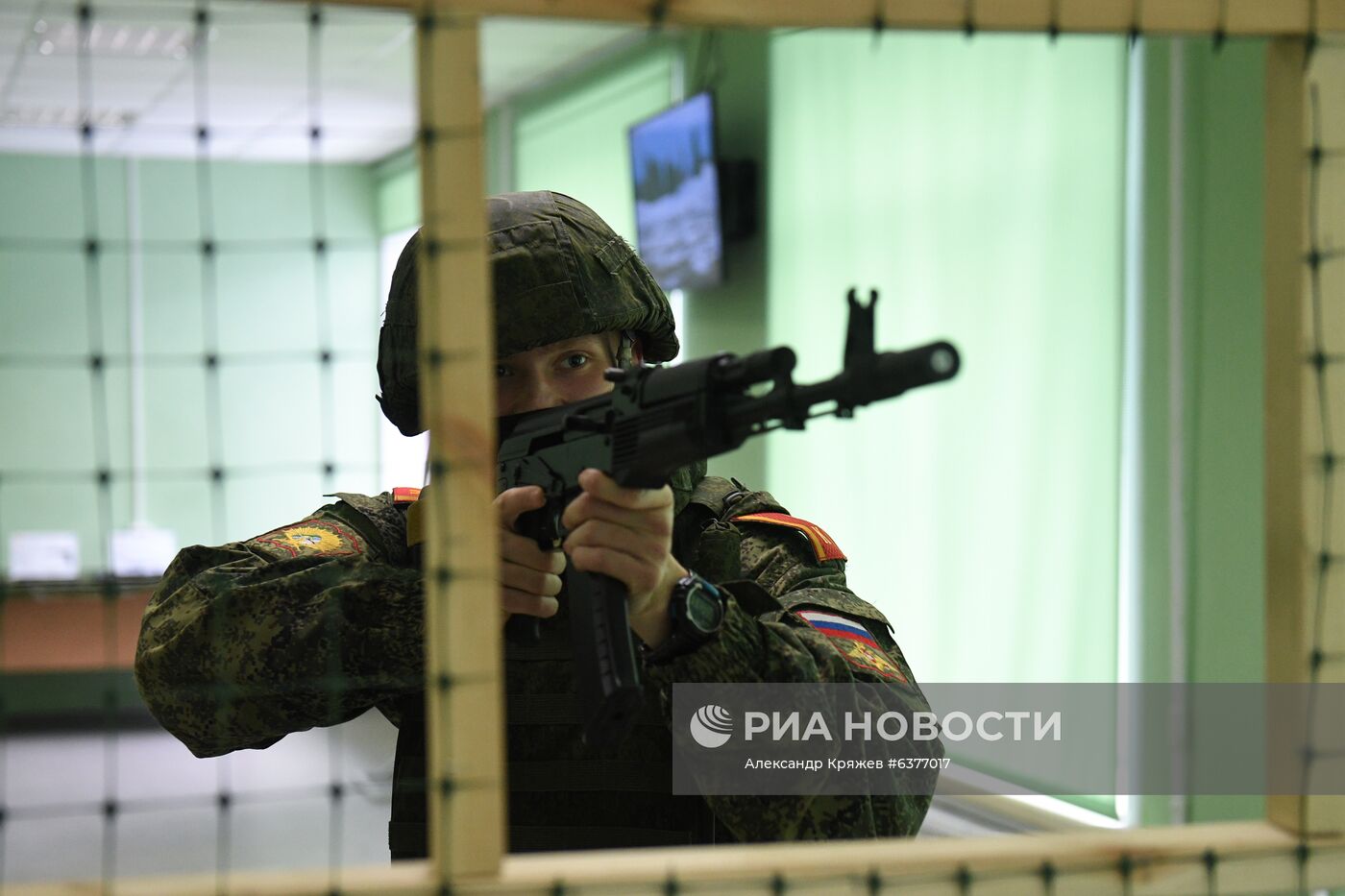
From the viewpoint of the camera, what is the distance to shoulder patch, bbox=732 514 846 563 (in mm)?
1266

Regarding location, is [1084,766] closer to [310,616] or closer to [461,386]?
[310,616]

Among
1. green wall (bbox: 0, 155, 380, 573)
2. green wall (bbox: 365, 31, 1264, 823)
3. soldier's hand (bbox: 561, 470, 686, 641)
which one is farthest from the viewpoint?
green wall (bbox: 0, 155, 380, 573)

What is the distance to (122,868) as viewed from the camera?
3436mm

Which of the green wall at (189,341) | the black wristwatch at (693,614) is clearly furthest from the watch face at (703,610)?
the green wall at (189,341)

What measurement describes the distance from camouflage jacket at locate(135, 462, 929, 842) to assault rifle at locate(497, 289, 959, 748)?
0.06m

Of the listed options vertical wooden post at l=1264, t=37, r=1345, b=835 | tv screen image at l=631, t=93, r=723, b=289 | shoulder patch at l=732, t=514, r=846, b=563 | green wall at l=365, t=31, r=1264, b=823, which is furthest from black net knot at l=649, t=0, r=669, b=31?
tv screen image at l=631, t=93, r=723, b=289

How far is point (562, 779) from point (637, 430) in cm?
42

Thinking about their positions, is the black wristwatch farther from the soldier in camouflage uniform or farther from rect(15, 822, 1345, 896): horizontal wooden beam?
rect(15, 822, 1345, 896): horizontal wooden beam

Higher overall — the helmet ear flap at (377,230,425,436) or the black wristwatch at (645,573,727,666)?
the helmet ear flap at (377,230,425,436)

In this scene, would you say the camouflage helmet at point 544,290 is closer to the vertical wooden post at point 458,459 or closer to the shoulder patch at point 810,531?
the shoulder patch at point 810,531

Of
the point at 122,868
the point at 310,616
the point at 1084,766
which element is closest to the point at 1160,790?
the point at 1084,766

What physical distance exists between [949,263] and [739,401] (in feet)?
7.51

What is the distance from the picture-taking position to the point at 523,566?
1065mm

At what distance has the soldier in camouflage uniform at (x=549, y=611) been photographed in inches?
40.1
